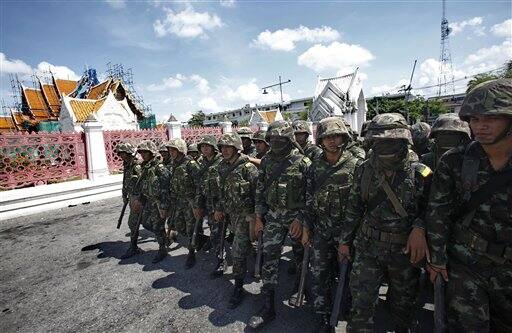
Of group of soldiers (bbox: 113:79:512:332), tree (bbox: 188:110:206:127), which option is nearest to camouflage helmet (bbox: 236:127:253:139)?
group of soldiers (bbox: 113:79:512:332)

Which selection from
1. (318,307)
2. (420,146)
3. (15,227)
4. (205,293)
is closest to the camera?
(318,307)

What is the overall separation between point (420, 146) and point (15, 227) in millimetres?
10480

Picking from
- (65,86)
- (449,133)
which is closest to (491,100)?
(449,133)

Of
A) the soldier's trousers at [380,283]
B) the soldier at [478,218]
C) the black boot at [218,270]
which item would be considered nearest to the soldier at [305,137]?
the black boot at [218,270]

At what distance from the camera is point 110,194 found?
11234 mm

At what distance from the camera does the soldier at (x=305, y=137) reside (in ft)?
17.3

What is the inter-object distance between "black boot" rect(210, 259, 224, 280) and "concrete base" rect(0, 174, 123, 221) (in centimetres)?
809

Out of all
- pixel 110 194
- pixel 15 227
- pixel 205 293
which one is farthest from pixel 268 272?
pixel 110 194

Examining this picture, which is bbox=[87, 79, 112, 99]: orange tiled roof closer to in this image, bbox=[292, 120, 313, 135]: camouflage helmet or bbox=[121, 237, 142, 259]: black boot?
bbox=[121, 237, 142, 259]: black boot

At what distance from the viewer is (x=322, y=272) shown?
311cm

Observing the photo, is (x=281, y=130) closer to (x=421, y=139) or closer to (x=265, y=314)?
(x=265, y=314)

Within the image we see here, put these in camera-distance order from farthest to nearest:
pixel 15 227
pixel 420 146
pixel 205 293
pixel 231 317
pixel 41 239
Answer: pixel 15 227 → pixel 41 239 → pixel 420 146 → pixel 205 293 → pixel 231 317

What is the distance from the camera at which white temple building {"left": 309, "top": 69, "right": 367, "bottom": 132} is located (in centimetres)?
2964

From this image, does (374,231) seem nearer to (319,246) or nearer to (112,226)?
(319,246)
